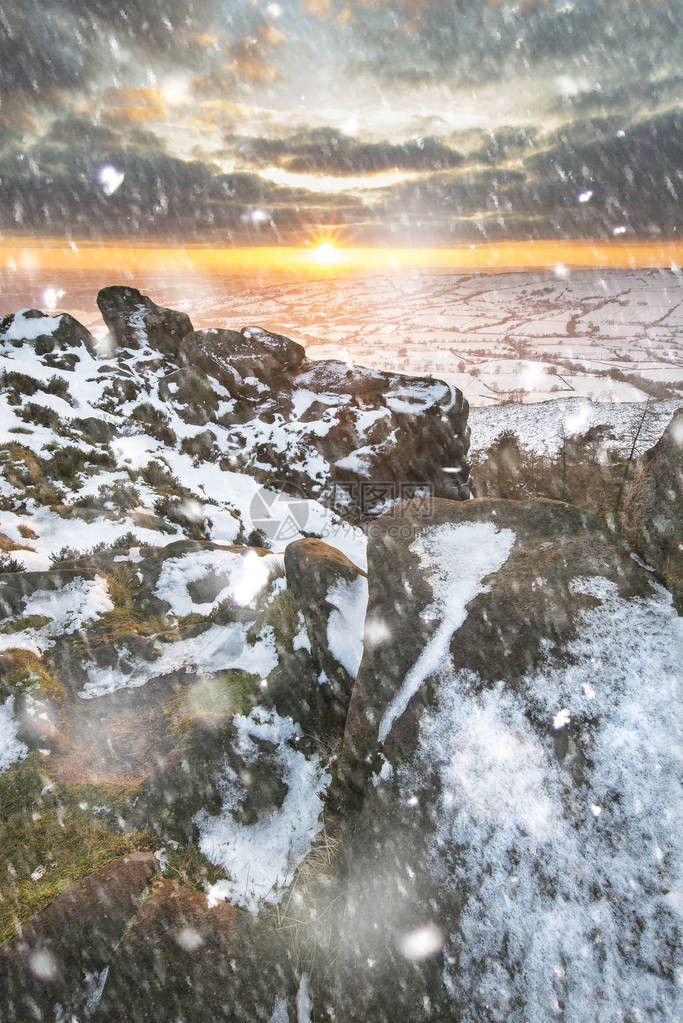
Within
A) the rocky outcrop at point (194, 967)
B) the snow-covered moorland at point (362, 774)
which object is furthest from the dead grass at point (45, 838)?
the rocky outcrop at point (194, 967)

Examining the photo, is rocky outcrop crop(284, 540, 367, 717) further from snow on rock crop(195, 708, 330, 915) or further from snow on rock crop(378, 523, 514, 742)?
snow on rock crop(378, 523, 514, 742)

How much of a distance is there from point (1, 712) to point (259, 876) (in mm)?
3655

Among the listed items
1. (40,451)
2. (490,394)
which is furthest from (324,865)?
(490,394)

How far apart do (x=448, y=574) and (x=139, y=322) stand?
31.4m

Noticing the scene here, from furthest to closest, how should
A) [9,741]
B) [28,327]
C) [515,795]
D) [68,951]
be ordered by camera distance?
1. [28,327]
2. [9,741]
3. [515,795]
4. [68,951]

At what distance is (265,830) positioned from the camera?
16.8 ft

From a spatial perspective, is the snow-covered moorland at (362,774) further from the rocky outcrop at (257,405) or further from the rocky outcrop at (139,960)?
the rocky outcrop at (257,405)

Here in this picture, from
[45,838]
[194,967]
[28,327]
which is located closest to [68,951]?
[194,967]

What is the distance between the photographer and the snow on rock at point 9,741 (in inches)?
205

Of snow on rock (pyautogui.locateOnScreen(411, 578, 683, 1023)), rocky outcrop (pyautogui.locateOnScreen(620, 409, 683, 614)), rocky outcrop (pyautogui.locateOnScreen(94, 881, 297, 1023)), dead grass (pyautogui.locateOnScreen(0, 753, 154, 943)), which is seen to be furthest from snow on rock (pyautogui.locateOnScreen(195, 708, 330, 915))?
rocky outcrop (pyautogui.locateOnScreen(620, 409, 683, 614))

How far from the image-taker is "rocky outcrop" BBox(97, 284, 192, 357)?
2955 cm

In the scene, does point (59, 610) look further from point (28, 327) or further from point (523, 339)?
point (523, 339)

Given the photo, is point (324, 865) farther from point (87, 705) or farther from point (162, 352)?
point (162, 352)

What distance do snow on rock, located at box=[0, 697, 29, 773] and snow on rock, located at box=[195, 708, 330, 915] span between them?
2181 millimetres
